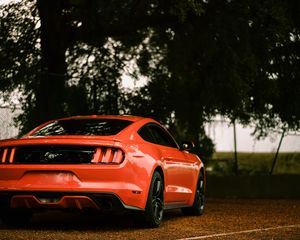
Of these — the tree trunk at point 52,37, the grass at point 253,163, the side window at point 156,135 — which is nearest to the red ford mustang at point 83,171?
the side window at point 156,135

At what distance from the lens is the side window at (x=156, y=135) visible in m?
11.3

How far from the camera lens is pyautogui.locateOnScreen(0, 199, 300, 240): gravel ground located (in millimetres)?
9859

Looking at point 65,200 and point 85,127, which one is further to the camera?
point 85,127

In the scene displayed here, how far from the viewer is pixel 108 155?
398 inches

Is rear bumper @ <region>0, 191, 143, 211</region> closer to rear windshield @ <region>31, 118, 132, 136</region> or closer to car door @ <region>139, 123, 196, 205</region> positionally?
rear windshield @ <region>31, 118, 132, 136</region>

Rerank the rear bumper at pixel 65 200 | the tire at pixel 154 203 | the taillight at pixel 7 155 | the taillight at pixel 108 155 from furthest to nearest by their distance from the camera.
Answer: the tire at pixel 154 203, the taillight at pixel 7 155, the taillight at pixel 108 155, the rear bumper at pixel 65 200

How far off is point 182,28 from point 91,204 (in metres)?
11.2

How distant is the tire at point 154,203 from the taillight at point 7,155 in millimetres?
1879

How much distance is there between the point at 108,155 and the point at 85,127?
1117 mm

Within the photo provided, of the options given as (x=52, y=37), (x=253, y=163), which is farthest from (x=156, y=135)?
(x=253, y=163)

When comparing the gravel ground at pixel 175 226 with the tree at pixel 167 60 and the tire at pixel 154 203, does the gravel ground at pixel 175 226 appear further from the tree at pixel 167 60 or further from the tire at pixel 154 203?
the tree at pixel 167 60

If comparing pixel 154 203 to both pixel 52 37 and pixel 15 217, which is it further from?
pixel 52 37

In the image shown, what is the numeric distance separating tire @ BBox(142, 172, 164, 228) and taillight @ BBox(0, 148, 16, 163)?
1.88 m

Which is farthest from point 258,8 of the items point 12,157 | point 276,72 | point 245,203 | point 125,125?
point 12,157
